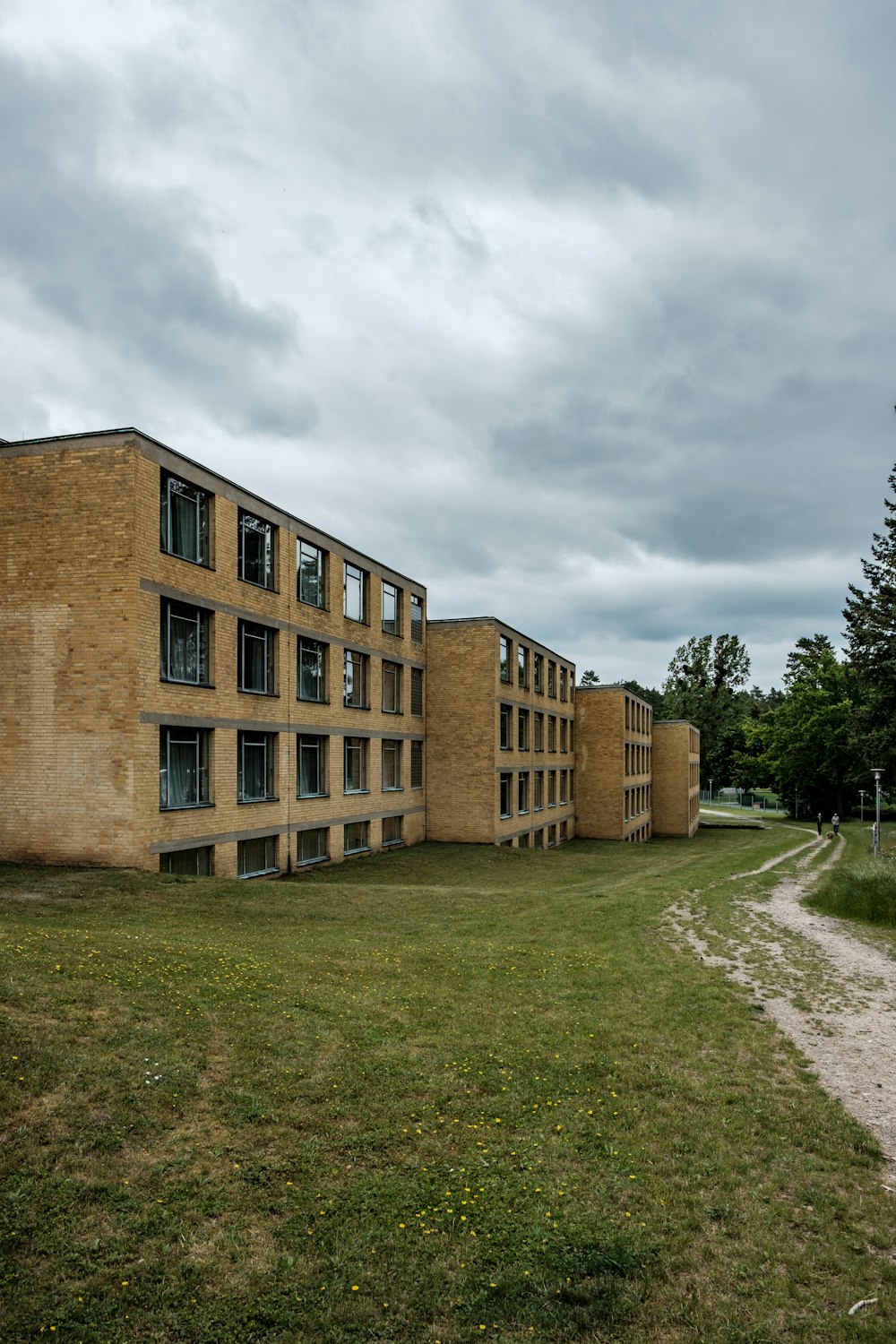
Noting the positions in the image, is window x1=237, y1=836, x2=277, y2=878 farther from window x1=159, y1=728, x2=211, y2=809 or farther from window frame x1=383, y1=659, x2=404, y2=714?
window frame x1=383, y1=659, x2=404, y2=714

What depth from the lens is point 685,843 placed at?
57.2 m

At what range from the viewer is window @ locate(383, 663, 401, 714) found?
34.9m

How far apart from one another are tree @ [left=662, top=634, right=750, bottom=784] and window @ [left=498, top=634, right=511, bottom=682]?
66901mm

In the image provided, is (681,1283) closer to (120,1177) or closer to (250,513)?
(120,1177)

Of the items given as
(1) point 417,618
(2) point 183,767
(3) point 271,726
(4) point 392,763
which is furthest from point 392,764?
(2) point 183,767

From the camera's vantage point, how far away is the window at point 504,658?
4003 centimetres

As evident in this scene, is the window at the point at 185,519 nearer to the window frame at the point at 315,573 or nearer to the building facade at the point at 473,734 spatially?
the window frame at the point at 315,573

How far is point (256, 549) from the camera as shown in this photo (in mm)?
25391

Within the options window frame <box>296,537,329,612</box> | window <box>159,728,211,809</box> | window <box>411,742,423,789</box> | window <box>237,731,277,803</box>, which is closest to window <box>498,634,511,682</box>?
window <box>411,742,423,789</box>

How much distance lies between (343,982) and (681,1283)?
662 cm

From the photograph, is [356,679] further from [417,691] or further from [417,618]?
[417,618]

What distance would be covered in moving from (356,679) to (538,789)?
17.3 meters

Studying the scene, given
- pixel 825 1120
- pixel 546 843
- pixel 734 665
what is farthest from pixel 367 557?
pixel 734 665

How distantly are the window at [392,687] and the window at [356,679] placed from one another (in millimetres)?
1994
